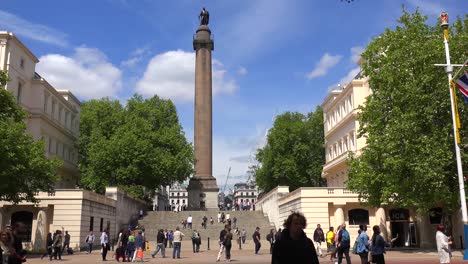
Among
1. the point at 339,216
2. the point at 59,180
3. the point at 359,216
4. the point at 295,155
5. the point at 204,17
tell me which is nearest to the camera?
the point at 339,216

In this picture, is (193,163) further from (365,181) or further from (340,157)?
(365,181)

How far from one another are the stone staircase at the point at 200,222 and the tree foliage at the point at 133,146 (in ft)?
18.9

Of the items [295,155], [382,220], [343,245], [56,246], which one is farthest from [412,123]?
[295,155]

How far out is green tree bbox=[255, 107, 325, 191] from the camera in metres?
71.7

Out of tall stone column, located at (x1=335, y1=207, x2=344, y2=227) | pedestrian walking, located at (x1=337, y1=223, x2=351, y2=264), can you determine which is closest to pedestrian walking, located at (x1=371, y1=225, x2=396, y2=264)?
pedestrian walking, located at (x1=337, y1=223, x2=351, y2=264)

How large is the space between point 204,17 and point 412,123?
46.5 m

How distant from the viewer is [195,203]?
6144cm

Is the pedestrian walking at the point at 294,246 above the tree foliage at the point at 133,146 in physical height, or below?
below

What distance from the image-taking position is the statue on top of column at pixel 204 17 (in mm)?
70606

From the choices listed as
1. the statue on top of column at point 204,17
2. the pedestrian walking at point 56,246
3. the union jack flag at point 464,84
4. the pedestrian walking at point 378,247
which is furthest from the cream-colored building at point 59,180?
the pedestrian walking at point 378,247

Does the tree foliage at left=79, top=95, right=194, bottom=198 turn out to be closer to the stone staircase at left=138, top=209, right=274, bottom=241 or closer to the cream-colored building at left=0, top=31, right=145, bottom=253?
the cream-colored building at left=0, top=31, right=145, bottom=253

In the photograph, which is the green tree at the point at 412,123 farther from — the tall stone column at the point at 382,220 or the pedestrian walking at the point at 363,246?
the pedestrian walking at the point at 363,246

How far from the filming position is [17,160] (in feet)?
99.7

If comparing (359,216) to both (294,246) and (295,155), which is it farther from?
(294,246)
